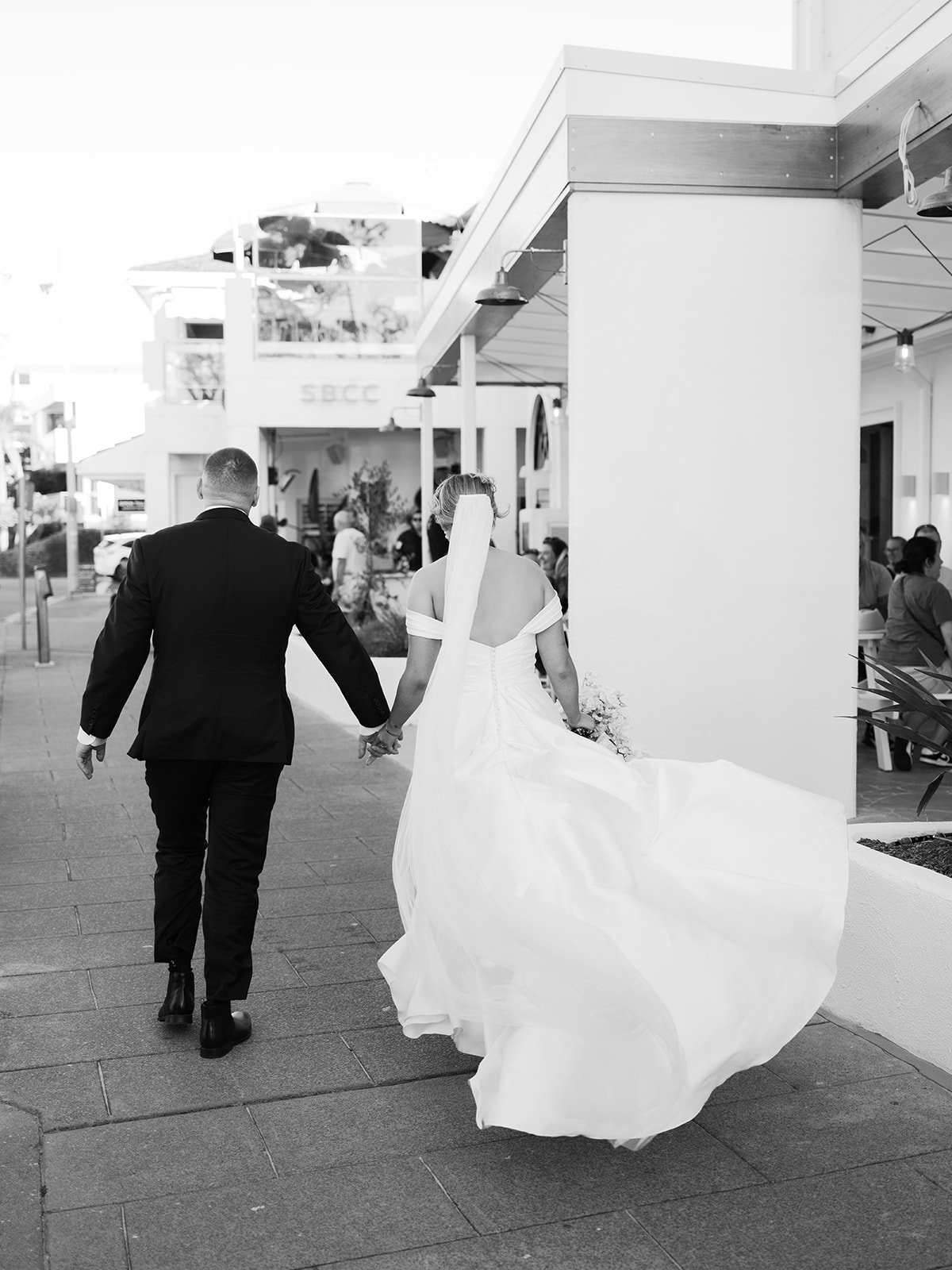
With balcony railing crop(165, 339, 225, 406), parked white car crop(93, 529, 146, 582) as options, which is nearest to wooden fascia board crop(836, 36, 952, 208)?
balcony railing crop(165, 339, 225, 406)

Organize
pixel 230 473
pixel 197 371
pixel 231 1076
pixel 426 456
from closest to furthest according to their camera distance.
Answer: pixel 231 1076
pixel 230 473
pixel 426 456
pixel 197 371

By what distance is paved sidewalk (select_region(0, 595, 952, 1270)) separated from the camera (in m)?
2.98

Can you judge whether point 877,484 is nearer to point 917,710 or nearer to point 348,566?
point 348,566

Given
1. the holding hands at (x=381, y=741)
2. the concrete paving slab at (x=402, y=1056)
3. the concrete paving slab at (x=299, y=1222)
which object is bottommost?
the concrete paving slab at (x=402, y=1056)

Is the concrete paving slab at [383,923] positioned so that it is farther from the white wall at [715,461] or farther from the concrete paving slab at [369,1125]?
the white wall at [715,461]

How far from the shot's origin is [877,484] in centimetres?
1441

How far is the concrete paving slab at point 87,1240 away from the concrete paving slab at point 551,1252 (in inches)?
20.2

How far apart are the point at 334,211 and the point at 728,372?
18.0m

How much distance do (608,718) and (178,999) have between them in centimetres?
206

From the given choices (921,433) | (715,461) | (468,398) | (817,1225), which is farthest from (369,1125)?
(921,433)

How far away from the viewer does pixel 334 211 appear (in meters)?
23.1

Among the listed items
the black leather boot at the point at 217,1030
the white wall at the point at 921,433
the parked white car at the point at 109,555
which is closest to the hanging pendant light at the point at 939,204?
the black leather boot at the point at 217,1030

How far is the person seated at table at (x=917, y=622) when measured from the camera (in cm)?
834

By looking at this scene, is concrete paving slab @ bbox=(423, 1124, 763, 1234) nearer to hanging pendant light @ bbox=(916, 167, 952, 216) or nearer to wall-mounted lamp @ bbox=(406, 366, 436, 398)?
hanging pendant light @ bbox=(916, 167, 952, 216)
